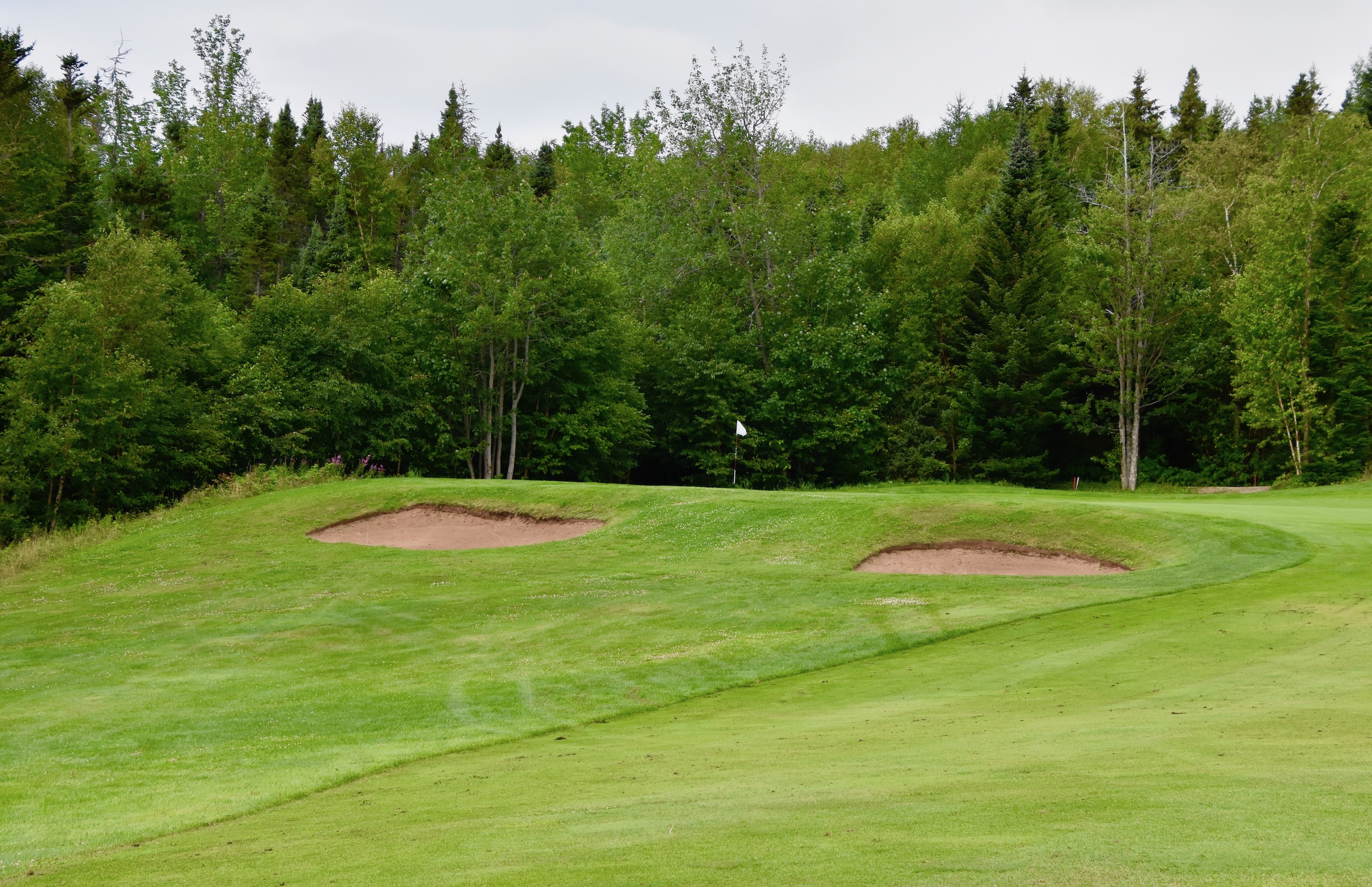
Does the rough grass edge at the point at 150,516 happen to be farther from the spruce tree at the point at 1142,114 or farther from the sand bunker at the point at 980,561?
the spruce tree at the point at 1142,114

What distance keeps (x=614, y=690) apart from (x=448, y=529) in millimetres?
16940

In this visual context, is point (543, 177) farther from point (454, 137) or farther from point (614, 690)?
point (614, 690)

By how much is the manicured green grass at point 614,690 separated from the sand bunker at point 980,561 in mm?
453

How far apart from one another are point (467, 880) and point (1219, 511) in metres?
24.3

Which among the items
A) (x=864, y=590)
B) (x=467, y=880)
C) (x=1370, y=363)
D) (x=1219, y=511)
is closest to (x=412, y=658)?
(x=864, y=590)

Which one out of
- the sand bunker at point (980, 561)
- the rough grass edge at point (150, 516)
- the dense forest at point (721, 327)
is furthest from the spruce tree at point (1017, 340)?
the rough grass edge at point (150, 516)

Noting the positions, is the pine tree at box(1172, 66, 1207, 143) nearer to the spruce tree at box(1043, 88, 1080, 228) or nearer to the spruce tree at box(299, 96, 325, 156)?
the spruce tree at box(1043, 88, 1080, 228)

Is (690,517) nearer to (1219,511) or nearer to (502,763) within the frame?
(1219,511)

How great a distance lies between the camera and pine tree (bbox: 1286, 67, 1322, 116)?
7462cm

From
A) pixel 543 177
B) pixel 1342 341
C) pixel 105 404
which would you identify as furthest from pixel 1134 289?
pixel 543 177

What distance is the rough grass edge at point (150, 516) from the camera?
29.0m

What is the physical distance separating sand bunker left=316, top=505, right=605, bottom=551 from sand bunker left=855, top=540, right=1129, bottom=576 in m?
9.24

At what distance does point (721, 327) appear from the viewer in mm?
51906

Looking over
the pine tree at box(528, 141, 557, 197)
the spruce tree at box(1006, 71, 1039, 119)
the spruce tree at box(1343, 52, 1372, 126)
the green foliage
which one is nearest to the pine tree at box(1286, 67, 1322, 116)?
the spruce tree at box(1343, 52, 1372, 126)
